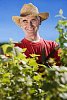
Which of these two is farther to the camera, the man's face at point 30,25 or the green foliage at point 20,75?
the man's face at point 30,25

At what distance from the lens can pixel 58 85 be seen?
165cm

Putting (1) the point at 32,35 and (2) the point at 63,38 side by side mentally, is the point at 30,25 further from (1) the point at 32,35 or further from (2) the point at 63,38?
(2) the point at 63,38

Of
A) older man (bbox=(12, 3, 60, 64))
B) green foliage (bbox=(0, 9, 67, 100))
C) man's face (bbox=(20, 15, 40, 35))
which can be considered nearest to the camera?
green foliage (bbox=(0, 9, 67, 100))

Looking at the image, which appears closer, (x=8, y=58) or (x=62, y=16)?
(x=8, y=58)

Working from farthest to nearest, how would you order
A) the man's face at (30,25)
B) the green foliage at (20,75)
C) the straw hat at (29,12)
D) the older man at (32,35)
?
the straw hat at (29,12)
the man's face at (30,25)
the older man at (32,35)
the green foliage at (20,75)

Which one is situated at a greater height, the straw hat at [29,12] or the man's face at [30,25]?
the straw hat at [29,12]

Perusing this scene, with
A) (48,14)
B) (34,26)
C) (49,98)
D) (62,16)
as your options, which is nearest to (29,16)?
(34,26)

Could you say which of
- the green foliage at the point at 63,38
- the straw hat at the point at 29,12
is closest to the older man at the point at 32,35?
the straw hat at the point at 29,12

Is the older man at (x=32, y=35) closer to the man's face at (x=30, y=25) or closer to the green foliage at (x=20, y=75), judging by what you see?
the man's face at (x=30, y=25)

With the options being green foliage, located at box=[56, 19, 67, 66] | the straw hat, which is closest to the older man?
the straw hat

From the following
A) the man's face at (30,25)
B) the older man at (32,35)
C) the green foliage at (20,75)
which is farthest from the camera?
the man's face at (30,25)

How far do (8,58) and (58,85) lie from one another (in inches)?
17.9

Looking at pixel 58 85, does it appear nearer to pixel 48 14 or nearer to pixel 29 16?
pixel 29 16

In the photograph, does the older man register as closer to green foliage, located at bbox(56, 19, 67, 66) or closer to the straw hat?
the straw hat
